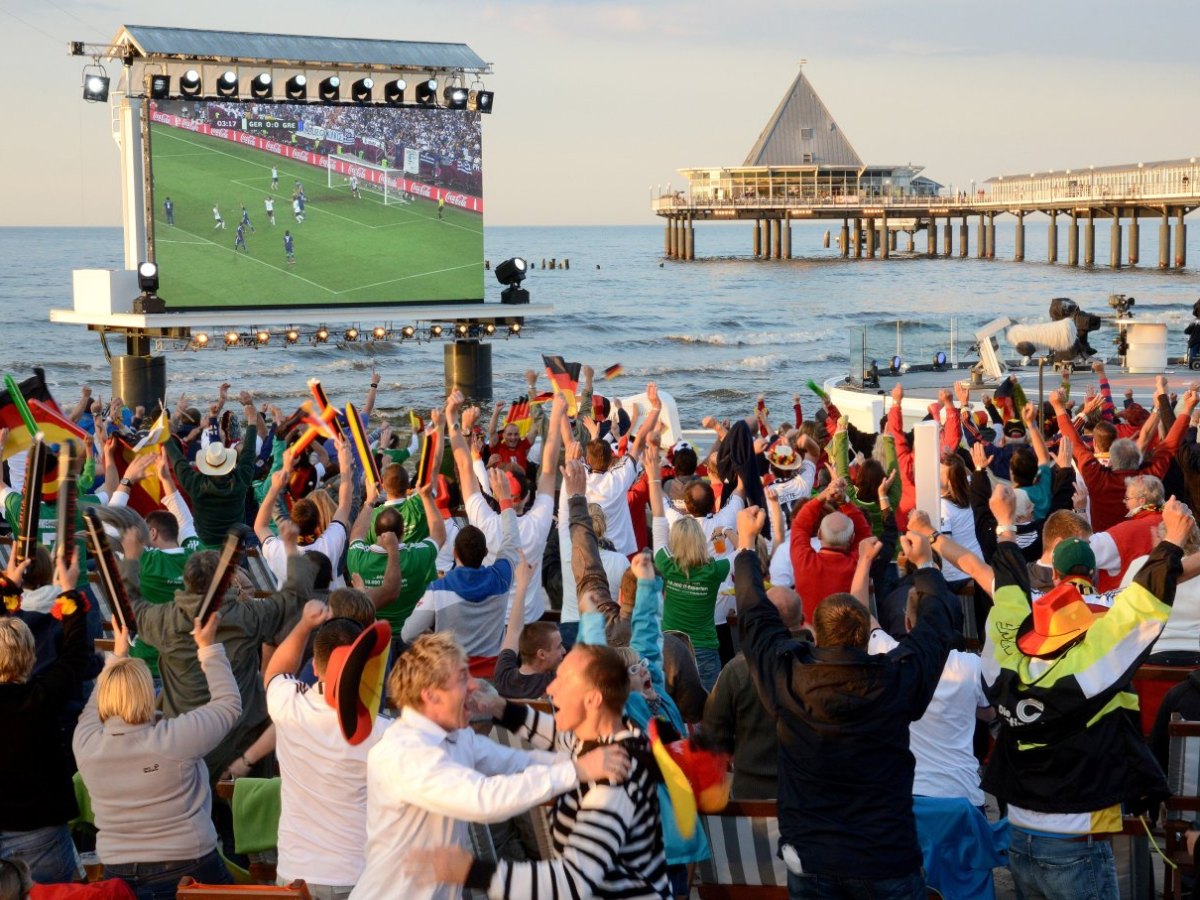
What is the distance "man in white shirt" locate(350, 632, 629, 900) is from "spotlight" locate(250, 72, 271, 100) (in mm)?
22884

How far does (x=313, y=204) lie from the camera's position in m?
26.3

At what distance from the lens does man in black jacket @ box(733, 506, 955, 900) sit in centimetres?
404

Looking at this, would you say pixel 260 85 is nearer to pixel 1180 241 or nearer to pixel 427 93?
pixel 427 93

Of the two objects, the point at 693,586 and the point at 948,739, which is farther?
the point at 693,586

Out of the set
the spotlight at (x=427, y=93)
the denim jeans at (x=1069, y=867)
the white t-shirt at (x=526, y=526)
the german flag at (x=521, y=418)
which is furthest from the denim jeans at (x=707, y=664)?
the spotlight at (x=427, y=93)

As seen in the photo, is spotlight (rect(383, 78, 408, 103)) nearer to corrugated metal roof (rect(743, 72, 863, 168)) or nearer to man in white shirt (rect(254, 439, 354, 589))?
man in white shirt (rect(254, 439, 354, 589))

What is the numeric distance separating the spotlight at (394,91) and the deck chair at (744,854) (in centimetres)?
2321

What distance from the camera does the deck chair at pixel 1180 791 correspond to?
500 centimetres

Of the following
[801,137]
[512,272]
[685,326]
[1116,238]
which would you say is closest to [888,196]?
[1116,238]

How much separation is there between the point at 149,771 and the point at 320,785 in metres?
0.63

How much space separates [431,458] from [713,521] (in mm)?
1542

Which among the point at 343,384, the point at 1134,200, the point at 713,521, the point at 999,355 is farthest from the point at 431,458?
the point at 1134,200

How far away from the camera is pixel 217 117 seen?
81.8 feet

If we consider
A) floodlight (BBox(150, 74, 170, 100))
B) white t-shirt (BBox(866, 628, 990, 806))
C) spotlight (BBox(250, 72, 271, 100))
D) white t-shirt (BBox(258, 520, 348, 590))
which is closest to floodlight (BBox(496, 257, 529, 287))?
spotlight (BBox(250, 72, 271, 100))
